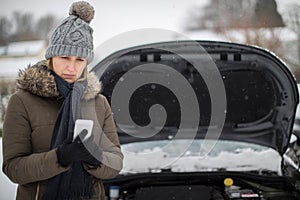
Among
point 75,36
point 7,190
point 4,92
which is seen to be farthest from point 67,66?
point 4,92

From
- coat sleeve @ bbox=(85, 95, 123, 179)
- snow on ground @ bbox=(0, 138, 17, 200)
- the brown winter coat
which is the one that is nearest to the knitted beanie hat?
the brown winter coat

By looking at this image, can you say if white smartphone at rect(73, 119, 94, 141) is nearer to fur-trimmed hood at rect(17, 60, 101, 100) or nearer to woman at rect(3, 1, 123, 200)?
woman at rect(3, 1, 123, 200)

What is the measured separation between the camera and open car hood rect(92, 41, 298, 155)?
117 inches

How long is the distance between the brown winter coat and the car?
3.79ft

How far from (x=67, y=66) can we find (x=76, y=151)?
40 centimetres

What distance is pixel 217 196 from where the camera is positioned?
3068 mm

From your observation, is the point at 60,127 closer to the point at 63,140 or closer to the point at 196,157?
the point at 63,140

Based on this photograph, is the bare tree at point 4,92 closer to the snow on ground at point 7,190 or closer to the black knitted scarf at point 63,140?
the snow on ground at point 7,190

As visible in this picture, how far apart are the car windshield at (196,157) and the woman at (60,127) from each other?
1.80 m

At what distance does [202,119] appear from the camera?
3564mm

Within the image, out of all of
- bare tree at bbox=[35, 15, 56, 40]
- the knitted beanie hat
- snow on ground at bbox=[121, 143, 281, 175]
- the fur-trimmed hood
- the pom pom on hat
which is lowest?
snow on ground at bbox=[121, 143, 281, 175]

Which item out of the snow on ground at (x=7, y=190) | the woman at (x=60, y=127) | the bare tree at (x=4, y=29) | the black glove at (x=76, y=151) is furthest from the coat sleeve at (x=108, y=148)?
the bare tree at (x=4, y=29)

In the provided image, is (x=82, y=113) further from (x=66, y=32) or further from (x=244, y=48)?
(x=244, y=48)

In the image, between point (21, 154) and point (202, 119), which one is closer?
point (21, 154)
